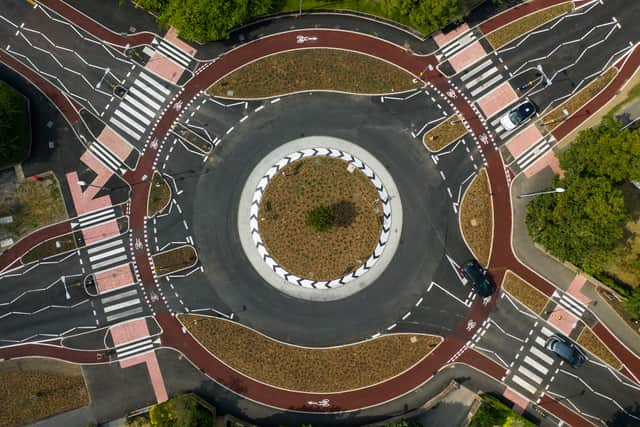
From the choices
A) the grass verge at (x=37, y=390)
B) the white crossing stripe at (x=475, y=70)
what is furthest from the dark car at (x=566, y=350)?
the grass verge at (x=37, y=390)

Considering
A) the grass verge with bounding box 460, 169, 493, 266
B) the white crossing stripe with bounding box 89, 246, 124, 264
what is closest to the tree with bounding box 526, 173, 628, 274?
the grass verge with bounding box 460, 169, 493, 266

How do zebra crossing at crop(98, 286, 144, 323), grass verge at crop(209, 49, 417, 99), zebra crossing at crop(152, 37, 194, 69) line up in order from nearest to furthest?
zebra crossing at crop(98, 286, 144, 323), grass verge at crop(209, 49, 417, 99), zebra crossing at crop(152, 37, 194, 69)

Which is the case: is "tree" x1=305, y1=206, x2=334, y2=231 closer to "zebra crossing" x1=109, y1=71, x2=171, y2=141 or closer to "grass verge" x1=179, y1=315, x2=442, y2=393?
"grass verge" x1=179, y1=315, x2=442, y2=393

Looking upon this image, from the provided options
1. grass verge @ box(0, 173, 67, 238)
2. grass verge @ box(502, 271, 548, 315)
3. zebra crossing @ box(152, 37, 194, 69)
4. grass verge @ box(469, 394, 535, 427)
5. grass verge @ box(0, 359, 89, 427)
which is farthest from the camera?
zebra crossing @ box(152, 37, 194, 69)

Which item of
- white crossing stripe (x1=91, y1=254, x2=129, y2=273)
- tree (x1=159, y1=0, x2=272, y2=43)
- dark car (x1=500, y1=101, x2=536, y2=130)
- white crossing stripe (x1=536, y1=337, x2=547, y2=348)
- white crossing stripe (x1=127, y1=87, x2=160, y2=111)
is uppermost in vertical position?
dark car (x1=500, y1=101, x2=536, y2=130)

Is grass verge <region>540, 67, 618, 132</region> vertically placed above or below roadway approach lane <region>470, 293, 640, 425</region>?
above

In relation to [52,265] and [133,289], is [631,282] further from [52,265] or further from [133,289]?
[52,265]

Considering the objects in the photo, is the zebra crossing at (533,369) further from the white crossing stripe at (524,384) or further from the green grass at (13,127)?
the green grass at (13,127)

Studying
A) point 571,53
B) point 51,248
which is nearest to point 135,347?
point 51,248
